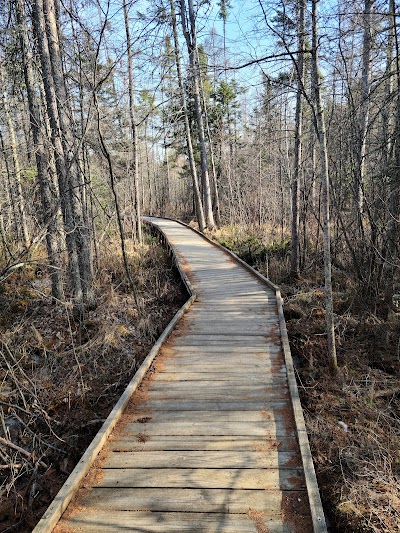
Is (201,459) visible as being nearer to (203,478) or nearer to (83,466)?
(203,478)

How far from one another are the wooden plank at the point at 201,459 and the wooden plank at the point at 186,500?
26 cm

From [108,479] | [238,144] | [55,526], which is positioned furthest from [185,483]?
[238,144]

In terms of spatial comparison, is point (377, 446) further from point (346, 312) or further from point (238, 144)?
point (238, 144)

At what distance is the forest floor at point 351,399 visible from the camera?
3023 millimetres

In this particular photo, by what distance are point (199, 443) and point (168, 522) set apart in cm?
81

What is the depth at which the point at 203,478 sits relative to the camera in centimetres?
275

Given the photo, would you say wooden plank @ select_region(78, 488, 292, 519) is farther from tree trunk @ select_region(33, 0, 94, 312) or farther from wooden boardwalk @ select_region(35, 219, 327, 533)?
tree trunk @ select_region(33, 0, 94, 312)

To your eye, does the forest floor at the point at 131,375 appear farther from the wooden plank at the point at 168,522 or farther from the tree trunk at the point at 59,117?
the tree trunk at the point at 59,117

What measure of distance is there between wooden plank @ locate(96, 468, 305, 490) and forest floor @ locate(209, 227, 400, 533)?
70cm

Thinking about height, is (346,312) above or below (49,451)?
above

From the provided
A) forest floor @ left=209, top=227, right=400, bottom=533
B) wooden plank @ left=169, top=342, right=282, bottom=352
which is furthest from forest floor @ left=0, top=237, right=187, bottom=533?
forest floor @ left=209, top=227, right=400, bottom=533

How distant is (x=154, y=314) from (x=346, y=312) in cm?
402

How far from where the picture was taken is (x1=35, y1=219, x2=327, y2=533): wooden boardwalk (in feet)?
7.91

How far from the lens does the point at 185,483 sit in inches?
106
